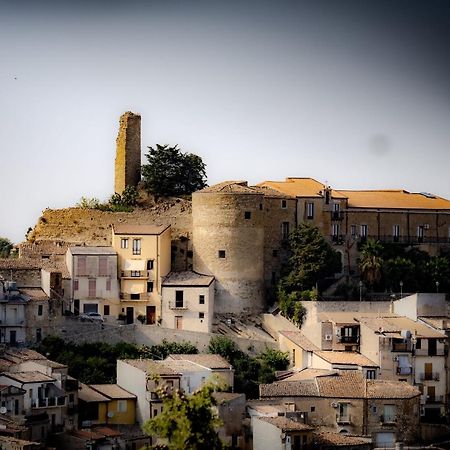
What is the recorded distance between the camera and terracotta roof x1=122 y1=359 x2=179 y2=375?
49.6 meters

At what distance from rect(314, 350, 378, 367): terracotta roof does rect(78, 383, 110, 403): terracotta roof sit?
741 cm

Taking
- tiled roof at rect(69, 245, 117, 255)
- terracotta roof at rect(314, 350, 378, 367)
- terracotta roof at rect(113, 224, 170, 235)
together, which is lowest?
terracotta roof at rect(314, 350, 378, 367)

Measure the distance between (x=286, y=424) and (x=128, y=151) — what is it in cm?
1468

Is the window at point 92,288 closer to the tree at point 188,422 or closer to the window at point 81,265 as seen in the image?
the window at point 81,265

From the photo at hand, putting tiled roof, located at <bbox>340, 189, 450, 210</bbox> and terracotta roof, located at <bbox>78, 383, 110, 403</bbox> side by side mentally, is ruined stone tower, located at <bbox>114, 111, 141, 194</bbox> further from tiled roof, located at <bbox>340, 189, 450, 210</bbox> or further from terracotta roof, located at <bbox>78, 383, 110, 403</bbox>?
terracotta roof, located at <bbox>78, 383, 110, 403</bbox>

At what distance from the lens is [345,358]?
53.3m

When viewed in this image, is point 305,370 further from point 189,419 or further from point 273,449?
point 189,419

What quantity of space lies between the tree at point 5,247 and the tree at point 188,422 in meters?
25.5

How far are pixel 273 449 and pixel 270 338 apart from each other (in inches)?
323

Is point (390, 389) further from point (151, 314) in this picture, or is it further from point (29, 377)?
point (29, 377)

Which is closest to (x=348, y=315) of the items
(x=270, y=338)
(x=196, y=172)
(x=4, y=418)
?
(x=270, y=338)

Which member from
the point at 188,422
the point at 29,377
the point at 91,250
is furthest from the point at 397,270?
the point at 188,422

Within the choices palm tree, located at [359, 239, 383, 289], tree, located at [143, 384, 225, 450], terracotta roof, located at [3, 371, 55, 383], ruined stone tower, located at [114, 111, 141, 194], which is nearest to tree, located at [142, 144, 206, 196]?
ruined stone tower, located at [114, 111, 141, 194]

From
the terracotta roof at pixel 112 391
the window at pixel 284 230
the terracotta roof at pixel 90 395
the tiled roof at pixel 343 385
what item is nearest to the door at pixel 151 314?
the terracotta roof at pixel 112 391
